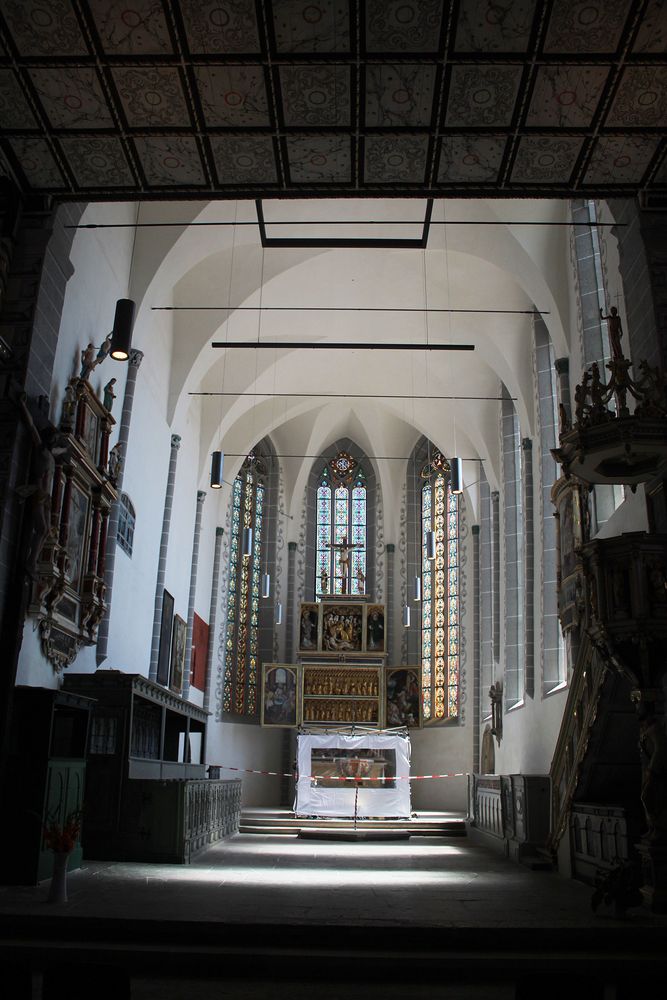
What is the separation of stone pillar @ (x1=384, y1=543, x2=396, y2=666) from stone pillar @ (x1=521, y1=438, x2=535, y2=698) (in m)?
8.49

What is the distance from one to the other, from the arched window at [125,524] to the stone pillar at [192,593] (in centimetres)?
503

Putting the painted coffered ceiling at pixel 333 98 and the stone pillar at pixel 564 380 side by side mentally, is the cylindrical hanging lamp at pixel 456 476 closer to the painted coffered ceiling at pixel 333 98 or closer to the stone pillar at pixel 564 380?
the stone pillar at pixel 564 380

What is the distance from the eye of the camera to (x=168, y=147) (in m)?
8.81

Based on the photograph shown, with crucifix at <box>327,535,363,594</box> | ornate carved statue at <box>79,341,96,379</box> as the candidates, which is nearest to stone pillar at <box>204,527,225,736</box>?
crucifix at <box>327,535,363,594</box>

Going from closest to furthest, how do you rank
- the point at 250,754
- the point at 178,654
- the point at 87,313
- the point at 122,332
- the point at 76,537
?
the point at 122,332, the point at 76,537, the point at 87,313, the point at 178,654, the point at 250,754

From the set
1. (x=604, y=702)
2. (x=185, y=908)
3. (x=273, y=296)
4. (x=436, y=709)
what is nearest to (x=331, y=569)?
(x=436, y=709)

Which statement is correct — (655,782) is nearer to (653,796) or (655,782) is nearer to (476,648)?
(653,796)

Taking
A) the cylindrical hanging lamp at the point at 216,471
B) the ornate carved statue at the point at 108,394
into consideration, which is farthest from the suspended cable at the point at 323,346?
the ornate carved statue at the point at 108,394

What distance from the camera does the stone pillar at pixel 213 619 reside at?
2119 cm

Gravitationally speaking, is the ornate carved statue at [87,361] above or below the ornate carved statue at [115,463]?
above

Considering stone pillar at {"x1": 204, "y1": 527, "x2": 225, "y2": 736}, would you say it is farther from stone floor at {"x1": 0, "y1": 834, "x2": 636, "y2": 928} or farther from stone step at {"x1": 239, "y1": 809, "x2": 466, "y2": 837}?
stone floor at {"x1": 0, "y1": 834, "x2": 636, "y2": 928}

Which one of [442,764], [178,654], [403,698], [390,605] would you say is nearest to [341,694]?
[403,698]

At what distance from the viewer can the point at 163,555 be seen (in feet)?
54.6

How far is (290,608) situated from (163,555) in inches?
340
